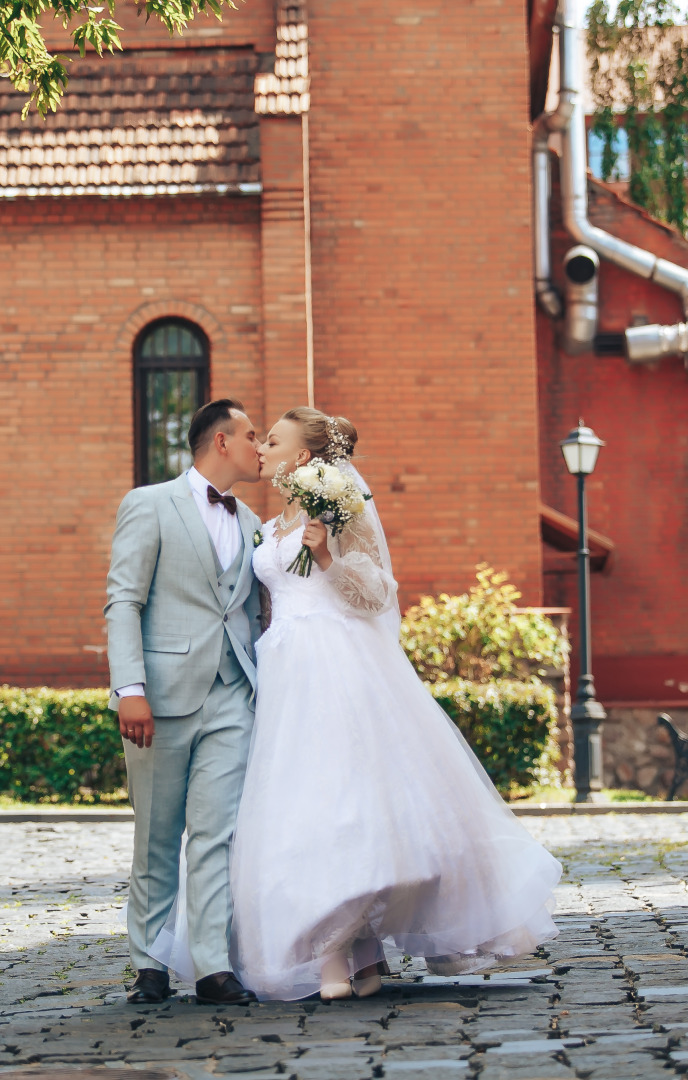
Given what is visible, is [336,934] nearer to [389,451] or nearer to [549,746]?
[549,746]

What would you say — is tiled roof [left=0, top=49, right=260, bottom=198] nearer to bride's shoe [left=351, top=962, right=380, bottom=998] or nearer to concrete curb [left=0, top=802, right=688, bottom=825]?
concrete curb [left=0, top=802, right=688, bottom=825]

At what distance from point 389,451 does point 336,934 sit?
1096 centimetres

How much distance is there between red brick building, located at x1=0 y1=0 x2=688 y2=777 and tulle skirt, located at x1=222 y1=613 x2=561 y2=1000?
372 inches

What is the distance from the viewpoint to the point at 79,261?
1485 centimetres

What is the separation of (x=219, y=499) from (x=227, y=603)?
1.39 ft

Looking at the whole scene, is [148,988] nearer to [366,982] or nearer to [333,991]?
[333,991]

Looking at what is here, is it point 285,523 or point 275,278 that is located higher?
point 275,278

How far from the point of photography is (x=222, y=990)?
4.75m

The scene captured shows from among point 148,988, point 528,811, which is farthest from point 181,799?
point 528,811

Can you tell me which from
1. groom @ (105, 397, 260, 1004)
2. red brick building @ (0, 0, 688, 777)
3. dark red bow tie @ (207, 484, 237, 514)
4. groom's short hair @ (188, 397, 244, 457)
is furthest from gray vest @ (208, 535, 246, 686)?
red brick building @ (0, 0, 688, 777)

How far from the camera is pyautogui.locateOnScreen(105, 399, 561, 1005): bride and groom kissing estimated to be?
4.78 m

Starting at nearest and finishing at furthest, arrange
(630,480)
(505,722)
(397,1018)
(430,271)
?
(397,1018)
(505,722)
(430,271)
(630,480)

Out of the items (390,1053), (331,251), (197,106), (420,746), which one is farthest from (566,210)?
(390,1053)

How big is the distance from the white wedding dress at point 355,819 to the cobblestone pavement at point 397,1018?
20 centimetres
